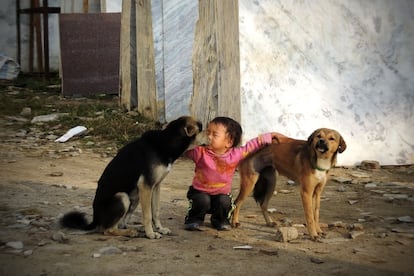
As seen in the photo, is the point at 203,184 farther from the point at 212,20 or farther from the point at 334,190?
the point at 212,20

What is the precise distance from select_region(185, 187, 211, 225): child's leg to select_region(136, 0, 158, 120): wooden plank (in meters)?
4.76

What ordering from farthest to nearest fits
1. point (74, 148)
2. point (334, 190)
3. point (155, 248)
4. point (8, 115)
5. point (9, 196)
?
point (8, 115)
point (74, 148)
point (334, 190)
point (9, 196)
point (155, 248)

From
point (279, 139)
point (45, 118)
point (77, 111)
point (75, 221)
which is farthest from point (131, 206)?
point (77, 111)

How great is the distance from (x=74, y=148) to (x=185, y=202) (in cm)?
296

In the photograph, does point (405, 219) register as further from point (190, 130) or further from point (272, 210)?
point (190, 130)

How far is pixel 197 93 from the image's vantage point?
27.6ft

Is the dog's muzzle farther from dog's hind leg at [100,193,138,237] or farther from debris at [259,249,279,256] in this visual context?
dog's hind leg at [100,193,138,237]

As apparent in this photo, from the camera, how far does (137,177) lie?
5.01 m

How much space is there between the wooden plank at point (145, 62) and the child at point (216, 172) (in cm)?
477

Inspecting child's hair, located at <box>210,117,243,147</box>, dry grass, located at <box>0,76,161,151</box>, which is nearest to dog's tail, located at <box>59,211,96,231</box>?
child's hair, located at <box>210,117,243,147</box>

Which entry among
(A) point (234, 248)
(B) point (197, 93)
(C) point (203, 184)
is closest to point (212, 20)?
(B) point (197, 93)

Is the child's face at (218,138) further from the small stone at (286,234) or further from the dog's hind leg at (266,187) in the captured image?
the small stone at (286,234)

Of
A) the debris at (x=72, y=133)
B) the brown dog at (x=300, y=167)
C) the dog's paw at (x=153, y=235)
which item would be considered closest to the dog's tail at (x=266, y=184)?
the brown dog at (x=300, y=167)

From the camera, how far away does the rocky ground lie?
4.43m
